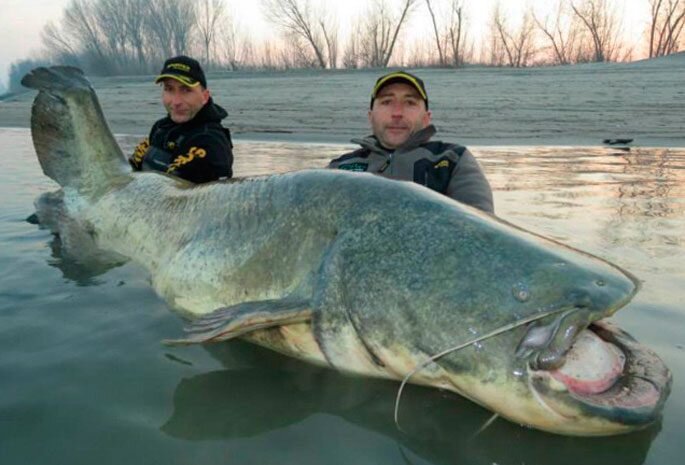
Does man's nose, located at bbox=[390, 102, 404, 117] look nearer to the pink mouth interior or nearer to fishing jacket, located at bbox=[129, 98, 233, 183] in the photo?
fishing jacket, located at bbox=[129, 98, 233, 183]

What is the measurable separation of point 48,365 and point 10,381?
146mm

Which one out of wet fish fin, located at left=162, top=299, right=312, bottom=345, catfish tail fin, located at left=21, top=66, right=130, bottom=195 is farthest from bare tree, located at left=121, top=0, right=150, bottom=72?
wet fish fin, located at left=162, top=299, right=312, bottom=345

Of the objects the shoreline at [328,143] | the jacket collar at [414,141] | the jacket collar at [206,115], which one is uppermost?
the jacket collar at [206,115]

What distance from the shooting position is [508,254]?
1.80 m

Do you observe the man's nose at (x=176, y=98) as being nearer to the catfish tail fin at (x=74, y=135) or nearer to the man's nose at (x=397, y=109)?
the catfish tail fin at (x=74, y=135)

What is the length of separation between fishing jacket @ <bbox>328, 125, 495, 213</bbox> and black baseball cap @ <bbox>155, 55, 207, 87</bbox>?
1.47 metres

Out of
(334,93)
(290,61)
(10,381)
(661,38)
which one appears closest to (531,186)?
(10,381)

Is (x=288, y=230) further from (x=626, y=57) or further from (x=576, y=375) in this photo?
(x=626, y=57)

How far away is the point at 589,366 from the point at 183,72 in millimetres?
3727

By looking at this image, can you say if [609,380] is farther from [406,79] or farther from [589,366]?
[406,79]

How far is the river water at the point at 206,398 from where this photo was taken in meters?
1.71

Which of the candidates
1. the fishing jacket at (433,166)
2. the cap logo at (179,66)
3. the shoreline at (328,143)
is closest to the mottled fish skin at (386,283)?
the fishing jacket at (433,166)

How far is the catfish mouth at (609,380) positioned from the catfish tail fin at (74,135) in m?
2.87

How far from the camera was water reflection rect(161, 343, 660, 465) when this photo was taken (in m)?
1.68
